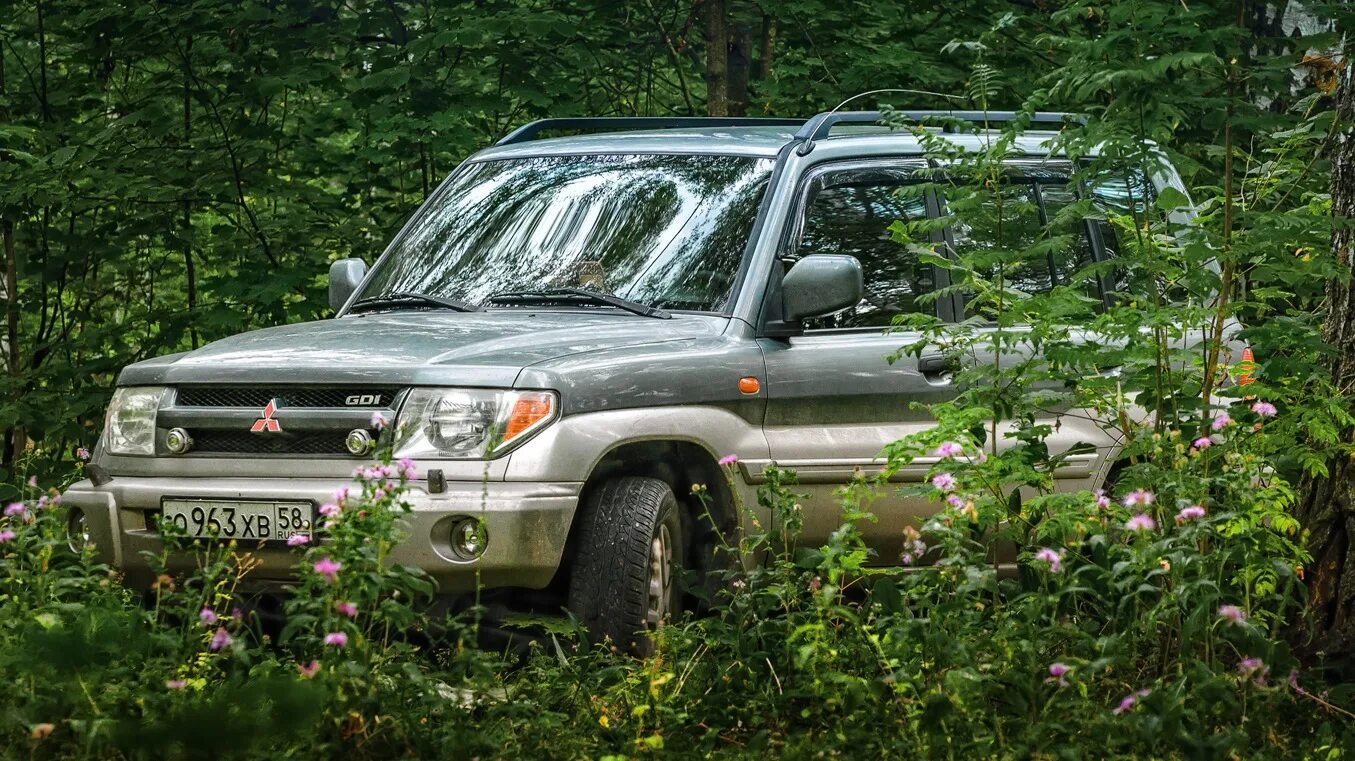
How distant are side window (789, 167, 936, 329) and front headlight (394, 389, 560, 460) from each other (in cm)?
148

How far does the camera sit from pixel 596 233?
5.91 meters

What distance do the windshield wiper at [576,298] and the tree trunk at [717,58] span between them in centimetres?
511

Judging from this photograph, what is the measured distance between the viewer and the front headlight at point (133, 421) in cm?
514

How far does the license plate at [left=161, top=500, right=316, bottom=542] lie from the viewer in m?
4.73

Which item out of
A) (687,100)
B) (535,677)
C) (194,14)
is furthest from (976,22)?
(535,677)

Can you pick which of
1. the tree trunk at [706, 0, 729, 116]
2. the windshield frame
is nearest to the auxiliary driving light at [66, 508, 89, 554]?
the windshield frame

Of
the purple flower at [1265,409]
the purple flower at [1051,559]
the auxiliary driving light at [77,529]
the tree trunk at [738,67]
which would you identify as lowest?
the auxiliary driving light at [77,529]

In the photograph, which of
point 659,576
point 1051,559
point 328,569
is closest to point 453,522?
point 659,576

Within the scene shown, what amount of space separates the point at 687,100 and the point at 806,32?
162 cm

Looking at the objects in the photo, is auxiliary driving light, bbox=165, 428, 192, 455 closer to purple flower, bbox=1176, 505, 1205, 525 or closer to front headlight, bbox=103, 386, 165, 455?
front headlight, bbox=103, 386, 165, 455

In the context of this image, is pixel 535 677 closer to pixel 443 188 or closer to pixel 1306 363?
pixel 1306 363

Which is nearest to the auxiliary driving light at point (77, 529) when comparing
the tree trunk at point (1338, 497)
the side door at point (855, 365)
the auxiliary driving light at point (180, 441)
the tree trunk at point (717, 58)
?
the auxiliary driving light at point (180, 441)

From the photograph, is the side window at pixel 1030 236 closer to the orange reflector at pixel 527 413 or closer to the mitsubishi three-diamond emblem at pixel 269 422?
the orange reflector at pixel 527 413

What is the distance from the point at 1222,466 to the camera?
14.6 feet
